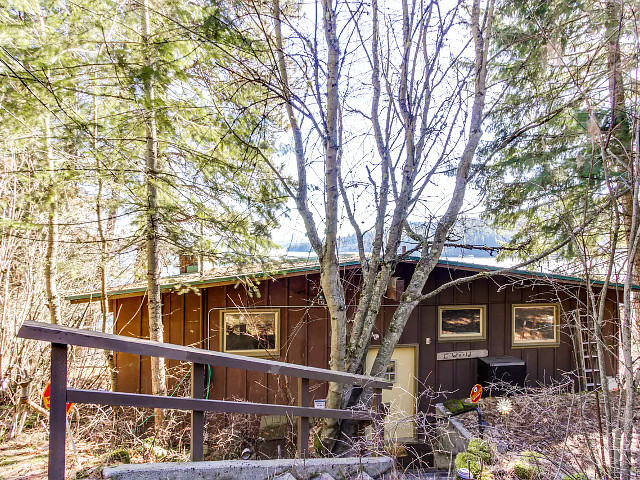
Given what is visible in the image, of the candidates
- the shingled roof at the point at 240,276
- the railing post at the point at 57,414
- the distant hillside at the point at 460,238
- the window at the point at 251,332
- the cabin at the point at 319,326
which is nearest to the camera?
the railing post at the point at 57,414

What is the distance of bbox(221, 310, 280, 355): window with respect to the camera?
6.13 m

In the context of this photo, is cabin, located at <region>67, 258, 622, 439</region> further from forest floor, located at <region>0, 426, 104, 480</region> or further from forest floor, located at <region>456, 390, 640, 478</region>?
forest floor, located at <region>456, 390, 640, 478</region>

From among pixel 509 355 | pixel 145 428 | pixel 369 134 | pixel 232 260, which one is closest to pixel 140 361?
pixel 145 428

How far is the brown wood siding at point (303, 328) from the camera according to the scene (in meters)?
6.03

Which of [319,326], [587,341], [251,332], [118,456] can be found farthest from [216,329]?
[587,341]

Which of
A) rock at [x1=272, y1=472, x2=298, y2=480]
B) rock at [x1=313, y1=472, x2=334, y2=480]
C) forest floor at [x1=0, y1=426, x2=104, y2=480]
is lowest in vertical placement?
forest floor at [x1=0, y1=426, x2=104, y2=480]

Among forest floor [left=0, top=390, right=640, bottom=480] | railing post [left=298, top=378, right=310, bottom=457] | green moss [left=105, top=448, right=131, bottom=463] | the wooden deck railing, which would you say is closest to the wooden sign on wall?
forest floor [left=0, top=390, right=640, bottom=480]

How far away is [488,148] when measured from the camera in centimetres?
524

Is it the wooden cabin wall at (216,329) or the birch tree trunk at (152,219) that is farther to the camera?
the wooden cabin wall at (216,329)

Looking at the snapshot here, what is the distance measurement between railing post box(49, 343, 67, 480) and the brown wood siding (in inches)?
152

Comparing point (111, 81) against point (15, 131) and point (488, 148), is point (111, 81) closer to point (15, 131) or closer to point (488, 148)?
point (15, 131)

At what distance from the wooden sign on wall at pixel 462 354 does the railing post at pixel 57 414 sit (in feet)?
21.6

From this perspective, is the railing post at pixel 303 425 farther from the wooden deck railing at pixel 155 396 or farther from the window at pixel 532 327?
the window at pixel 532 327

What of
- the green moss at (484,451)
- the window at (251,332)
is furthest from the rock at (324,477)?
the window at (251,332)
